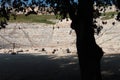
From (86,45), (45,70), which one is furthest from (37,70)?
(86,45)

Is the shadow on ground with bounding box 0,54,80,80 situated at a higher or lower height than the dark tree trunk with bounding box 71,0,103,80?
lower

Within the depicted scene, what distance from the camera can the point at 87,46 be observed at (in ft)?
33.3

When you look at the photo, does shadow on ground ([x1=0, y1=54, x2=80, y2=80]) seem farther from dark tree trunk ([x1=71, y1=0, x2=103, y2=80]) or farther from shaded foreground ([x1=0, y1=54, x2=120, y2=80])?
dark tree trunk ([x1=71, y1=0, x2=103, y2=80])

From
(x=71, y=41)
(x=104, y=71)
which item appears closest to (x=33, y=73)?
(x=104, y=71)

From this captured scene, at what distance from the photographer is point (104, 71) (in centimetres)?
1402

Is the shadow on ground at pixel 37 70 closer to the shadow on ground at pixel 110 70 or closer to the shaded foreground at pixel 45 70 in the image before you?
the shaded foreground at pixel 45 70

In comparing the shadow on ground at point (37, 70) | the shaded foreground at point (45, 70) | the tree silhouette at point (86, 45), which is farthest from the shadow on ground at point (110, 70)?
the tree silhouette at point (86, 45)

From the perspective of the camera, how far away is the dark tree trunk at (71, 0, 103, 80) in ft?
33.0

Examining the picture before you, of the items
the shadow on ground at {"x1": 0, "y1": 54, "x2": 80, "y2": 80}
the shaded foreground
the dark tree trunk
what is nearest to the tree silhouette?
the dark tree trunk

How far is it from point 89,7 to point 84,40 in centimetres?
87

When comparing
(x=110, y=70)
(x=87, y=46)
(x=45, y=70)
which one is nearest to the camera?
(x=87, y=46)

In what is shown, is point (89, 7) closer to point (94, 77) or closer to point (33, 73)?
point (94, 77)

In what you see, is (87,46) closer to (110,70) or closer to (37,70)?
(110,70)

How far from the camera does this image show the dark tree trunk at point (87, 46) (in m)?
10.1
